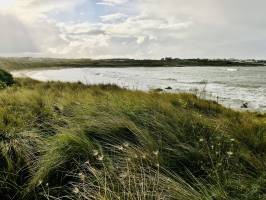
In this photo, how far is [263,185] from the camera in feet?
10.4

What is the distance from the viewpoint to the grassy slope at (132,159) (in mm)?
3090

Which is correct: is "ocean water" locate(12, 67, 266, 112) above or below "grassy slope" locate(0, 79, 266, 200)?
below

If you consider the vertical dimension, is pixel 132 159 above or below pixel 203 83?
above

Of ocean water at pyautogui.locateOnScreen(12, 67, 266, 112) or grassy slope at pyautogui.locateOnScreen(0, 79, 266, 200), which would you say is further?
ocean water at pyautogui.locateOnScreen(12, 67, 266, 112)

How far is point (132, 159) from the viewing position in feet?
11.9

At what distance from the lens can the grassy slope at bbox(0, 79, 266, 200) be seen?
309 centimetres

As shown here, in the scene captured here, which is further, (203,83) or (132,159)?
(203,83)

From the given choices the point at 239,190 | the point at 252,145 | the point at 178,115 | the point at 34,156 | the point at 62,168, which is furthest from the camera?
the point at 178,115

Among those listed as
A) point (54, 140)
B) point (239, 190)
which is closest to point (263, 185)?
point (239, 190)

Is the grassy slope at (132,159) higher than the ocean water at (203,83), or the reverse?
the grassy slope at (132,159)

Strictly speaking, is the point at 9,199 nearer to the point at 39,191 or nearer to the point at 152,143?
the point at 39,191

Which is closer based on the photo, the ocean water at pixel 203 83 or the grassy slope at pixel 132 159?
the grassy slope at pixel 132 159

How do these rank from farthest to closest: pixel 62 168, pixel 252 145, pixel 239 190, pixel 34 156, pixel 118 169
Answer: pixel 252 145
pixel 34 156
pixel 62 168
pixel 118 169
pixel 239 190

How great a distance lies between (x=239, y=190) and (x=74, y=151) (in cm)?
173
